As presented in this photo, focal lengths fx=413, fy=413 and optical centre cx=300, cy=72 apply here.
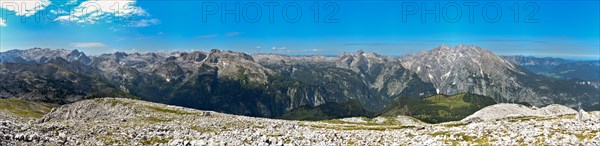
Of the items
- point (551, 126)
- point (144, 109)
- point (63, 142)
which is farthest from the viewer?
point (144, 109)

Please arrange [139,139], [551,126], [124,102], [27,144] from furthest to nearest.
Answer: [124,102], [551,126], [139,139], [27,144]

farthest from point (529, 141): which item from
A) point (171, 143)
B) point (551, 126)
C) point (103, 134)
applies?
point (103, 134)

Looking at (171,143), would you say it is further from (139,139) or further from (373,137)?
(373,137)

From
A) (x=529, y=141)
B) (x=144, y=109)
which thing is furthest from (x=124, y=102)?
(x=529, y=141)

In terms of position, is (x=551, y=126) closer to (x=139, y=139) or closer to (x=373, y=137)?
(x=373, y=137)

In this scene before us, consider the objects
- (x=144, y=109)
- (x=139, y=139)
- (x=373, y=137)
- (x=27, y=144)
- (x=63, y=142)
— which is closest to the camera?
(x=27, y=144)

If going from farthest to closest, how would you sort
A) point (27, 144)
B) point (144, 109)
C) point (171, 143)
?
point (144, 109) → point (171, 143) → point (27, 144)

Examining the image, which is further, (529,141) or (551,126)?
(551,126)

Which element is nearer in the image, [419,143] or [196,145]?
[196,145]
